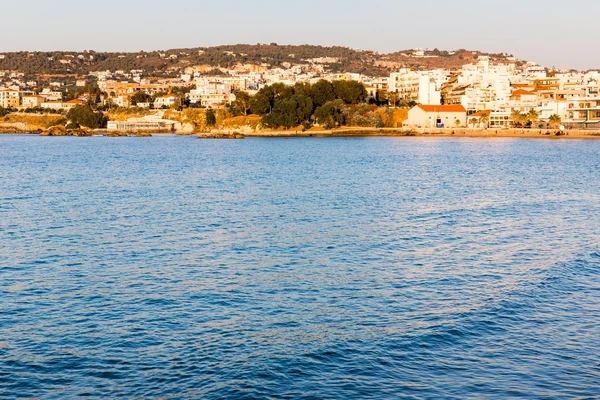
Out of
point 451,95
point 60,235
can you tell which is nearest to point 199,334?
point 60,235

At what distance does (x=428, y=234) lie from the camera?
19.8m

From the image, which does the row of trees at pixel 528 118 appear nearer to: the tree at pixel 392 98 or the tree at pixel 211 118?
the tree at pixel 392 98

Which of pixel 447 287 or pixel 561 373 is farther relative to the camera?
pixel 447 287

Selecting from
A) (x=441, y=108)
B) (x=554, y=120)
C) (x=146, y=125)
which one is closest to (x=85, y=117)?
(x=146, y=125)

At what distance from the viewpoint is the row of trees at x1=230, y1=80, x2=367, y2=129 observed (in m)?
103

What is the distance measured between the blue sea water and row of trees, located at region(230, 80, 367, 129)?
7521cm

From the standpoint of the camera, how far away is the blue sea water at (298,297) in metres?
9.24

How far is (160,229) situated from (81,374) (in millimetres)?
11138

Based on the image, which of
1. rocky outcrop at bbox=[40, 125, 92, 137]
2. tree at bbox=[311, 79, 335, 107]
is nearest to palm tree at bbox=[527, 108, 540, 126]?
tree at bbox=[311, 79, 335, 107]

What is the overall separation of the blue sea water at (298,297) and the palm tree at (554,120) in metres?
70.9

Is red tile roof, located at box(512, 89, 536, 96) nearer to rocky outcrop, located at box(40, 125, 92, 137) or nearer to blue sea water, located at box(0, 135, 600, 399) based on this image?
rocky outcrop, located at box(40, 125, 92, 137)

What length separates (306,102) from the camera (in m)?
103

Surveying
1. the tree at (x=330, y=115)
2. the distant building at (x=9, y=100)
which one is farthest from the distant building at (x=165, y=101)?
the tree at (x=330, y=115)

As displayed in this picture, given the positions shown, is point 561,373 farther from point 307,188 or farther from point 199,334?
point 307,188
